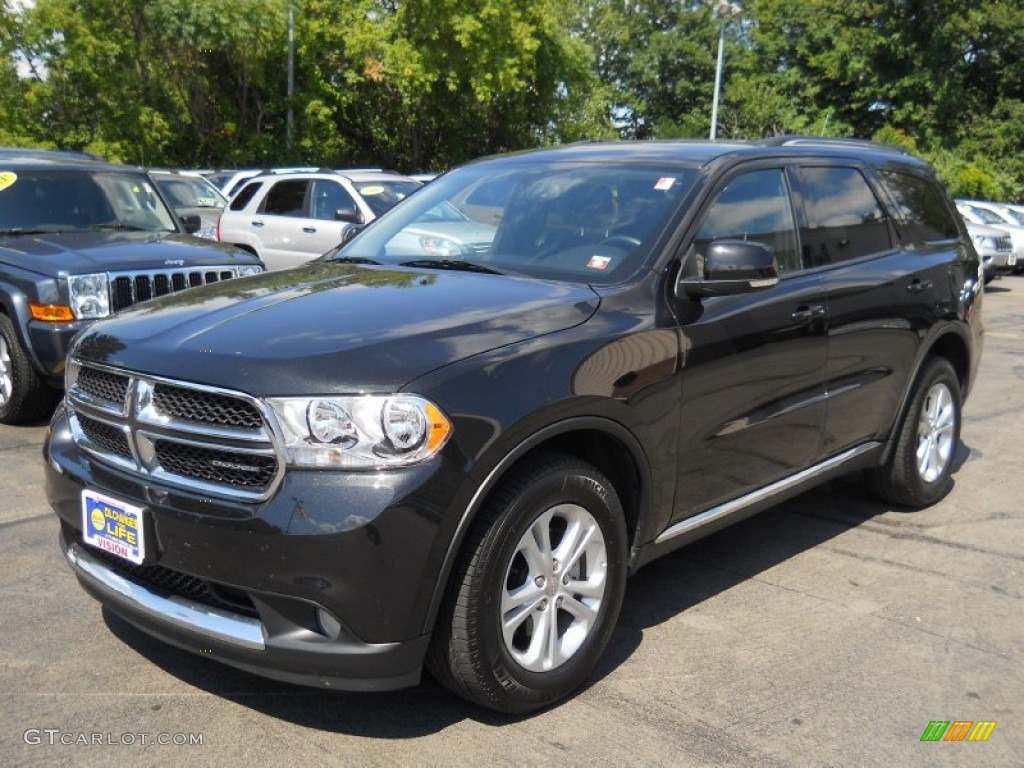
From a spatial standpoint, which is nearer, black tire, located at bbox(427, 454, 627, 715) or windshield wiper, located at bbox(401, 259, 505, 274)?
black tire, located at bbox(427, 454, 627, 715)

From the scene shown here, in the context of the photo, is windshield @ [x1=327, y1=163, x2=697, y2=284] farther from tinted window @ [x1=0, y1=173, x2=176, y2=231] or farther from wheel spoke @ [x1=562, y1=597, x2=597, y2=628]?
tinted window @ [x1=0, y1=173, x2=176, y2=231]

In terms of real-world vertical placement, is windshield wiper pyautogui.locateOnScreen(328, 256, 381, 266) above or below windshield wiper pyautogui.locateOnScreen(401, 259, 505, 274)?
below

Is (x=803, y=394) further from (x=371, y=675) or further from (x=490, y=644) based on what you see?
(x=371, y=675)

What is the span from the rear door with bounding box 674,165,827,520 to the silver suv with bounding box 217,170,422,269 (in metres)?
7.80

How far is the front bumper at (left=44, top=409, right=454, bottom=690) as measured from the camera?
114 inches

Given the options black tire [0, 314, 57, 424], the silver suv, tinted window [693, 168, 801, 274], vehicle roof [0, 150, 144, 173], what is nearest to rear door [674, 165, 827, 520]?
tinted window [693, 168, 801, 274]

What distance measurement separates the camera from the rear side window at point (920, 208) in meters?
5.57

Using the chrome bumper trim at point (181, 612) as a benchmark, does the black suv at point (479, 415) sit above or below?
above

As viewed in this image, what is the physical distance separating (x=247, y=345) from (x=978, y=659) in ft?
9.48

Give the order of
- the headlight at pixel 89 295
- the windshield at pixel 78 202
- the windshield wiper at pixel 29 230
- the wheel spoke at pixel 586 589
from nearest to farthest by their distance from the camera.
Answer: the wheel spoke at pixel 586 589
the headlight at pixel 89 295
the windshield wiper at pixel 29 230
the windshield at pixel 78 202

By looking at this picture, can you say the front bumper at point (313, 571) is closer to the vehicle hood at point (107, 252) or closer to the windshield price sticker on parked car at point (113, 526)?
the windshield price sticker on parked car at point (113, 526)

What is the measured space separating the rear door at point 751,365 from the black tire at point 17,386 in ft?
15.6

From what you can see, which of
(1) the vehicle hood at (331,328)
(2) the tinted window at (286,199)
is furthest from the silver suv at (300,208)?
(1) the vehicle hood at (331,328)

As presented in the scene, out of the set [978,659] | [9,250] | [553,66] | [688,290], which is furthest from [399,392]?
[553,66]
